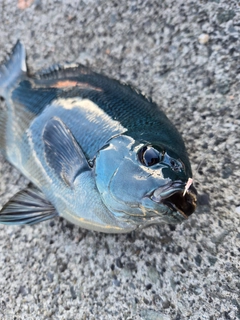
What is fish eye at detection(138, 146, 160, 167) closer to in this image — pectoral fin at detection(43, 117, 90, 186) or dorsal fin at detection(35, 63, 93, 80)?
pectoral fin at detection(43, 117, 90, 186)

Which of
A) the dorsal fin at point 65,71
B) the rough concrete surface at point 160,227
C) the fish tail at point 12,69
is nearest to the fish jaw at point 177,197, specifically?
the rough concrete surface at point 160,227

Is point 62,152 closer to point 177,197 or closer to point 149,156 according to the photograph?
point 149,156

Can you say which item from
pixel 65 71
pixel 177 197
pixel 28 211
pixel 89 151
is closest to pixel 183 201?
pixel 177 197

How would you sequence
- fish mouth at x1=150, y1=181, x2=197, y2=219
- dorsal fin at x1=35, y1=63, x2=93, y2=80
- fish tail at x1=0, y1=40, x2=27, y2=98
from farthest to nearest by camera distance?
fish tail at x1=0, y1=40, x2=27, y2=98
dorsal fin at x1=35, y1=63, x2=93, y2=80
fish mouth at x1=150, y1=181, x2=197, y2=219

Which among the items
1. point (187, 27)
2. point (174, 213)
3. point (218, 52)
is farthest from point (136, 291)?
point (187, 27)

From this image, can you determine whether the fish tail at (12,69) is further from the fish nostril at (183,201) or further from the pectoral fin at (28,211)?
the fish nostril at (183,201)

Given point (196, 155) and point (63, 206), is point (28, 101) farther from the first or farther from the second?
point (196, 155)

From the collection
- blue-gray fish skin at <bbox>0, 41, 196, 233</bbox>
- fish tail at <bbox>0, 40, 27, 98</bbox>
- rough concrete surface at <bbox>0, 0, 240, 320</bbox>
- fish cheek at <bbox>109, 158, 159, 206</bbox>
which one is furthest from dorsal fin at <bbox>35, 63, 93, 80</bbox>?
fish cheek at <bbox>109, 158, 159, 206</bbox>
